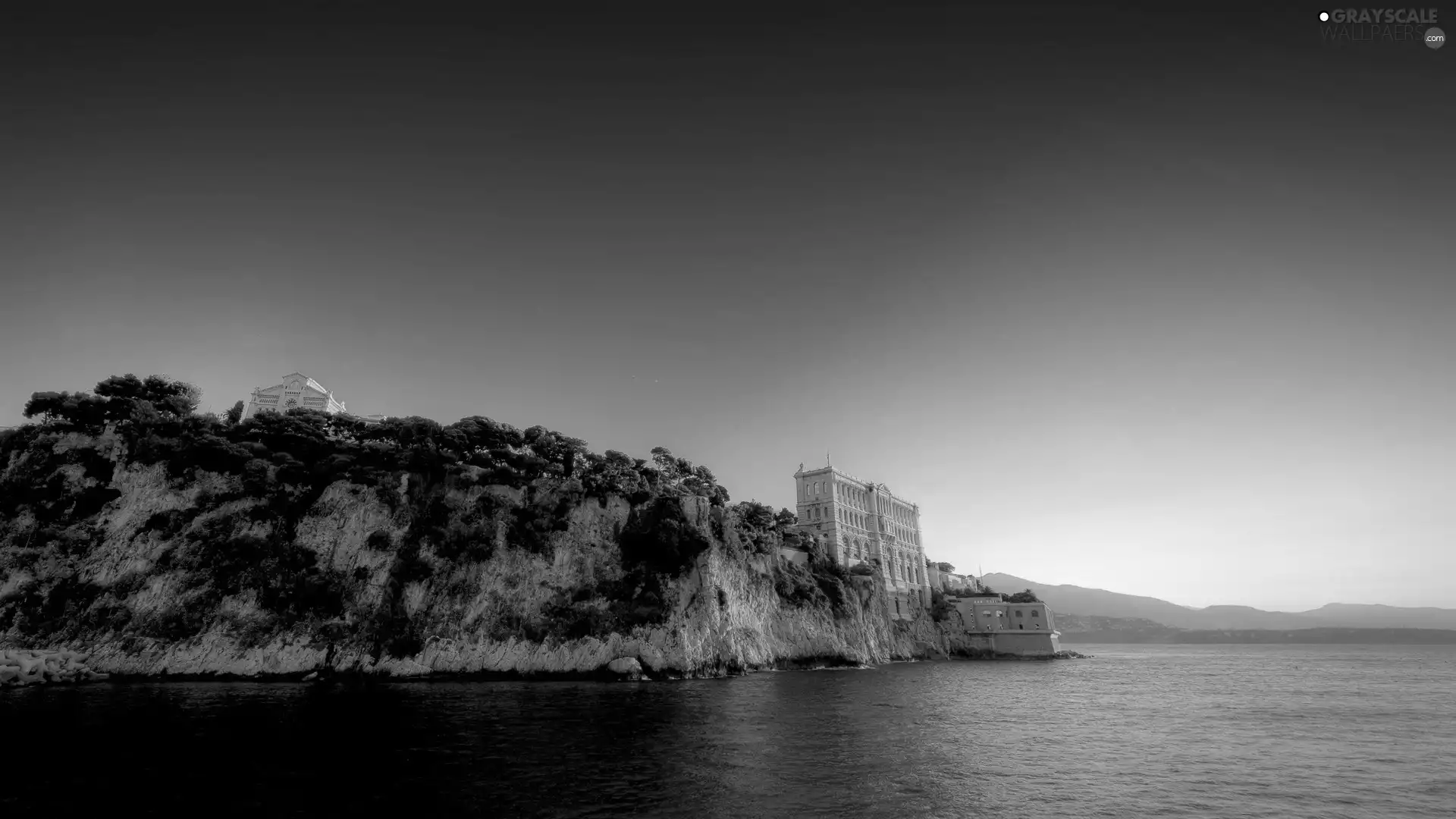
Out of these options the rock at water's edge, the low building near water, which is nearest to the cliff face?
the rock at water's edge

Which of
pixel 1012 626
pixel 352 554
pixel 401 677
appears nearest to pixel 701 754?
pixel 401 677

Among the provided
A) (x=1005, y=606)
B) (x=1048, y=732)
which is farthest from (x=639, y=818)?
(x=1005, y=606)

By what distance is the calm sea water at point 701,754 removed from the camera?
1717cm

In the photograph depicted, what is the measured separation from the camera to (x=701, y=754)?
904 inches

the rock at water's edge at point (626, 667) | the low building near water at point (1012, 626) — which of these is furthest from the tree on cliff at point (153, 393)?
the low building near water at point (1012, 626)

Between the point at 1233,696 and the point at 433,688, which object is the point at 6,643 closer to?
the point at 433,688

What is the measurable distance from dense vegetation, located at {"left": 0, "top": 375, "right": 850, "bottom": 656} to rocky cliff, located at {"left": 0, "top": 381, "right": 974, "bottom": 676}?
16cm

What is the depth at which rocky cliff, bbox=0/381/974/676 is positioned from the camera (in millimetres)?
48062

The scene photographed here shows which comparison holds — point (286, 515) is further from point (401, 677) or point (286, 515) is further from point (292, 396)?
point (292, 396)

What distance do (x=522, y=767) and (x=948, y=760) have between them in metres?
15.1

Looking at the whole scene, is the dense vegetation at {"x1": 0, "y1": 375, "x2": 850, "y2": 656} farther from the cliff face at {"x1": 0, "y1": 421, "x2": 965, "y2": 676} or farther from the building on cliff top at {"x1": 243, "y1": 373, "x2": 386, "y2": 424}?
the building on cliff top at {"x1": 243, "y1": 373, "x2": 386, "y2": 424}

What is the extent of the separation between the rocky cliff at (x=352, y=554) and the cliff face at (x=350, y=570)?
140 millimetres

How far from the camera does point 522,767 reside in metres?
20.2

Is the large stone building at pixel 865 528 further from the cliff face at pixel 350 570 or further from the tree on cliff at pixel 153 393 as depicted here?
the tree on cliff at pixel 153 393
